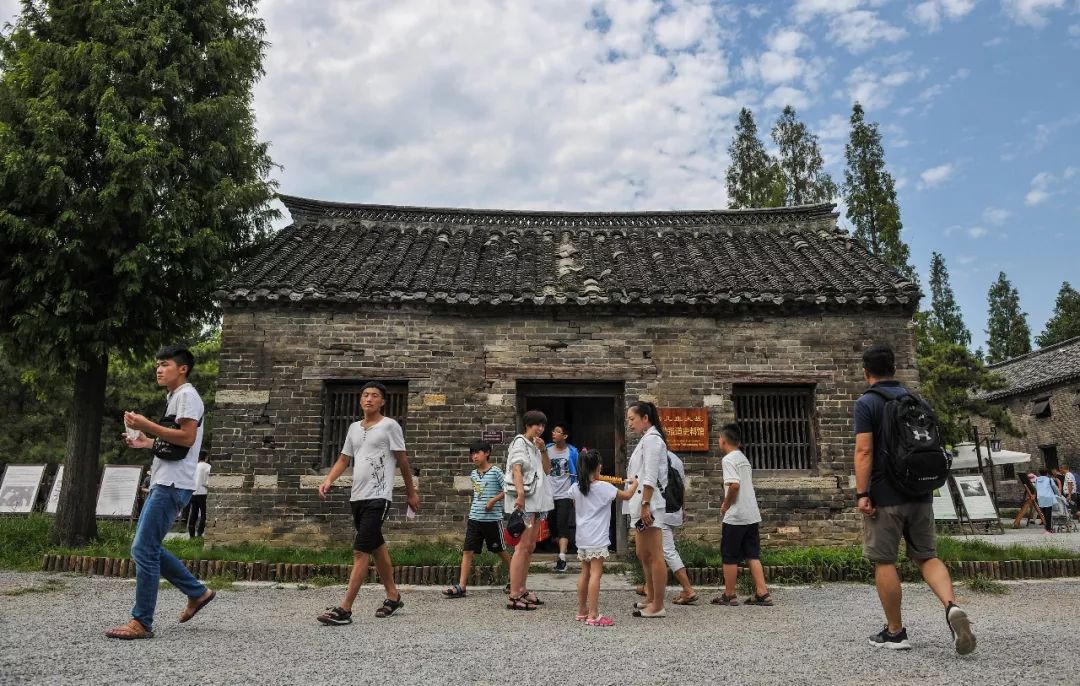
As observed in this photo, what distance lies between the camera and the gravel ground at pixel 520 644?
373cm

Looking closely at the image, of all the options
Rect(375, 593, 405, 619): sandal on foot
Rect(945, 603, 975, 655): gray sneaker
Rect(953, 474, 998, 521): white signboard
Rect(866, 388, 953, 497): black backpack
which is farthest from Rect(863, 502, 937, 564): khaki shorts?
Rect(953, 474, 998, 521): white signboard

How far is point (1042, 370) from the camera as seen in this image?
26828 mm

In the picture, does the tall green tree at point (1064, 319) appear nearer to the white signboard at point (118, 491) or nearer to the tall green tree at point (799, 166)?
the tall green tree at point (799, 166)

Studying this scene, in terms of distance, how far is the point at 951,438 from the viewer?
1820 centimetres

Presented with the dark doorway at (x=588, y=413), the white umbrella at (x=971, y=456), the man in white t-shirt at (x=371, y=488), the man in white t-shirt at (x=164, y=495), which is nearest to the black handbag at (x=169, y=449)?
the man in white t-shirt at (x=164, y=495)

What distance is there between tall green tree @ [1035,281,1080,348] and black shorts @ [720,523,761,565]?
39602 mm

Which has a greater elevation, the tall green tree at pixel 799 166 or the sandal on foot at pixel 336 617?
the tall green tree at pixel 799 166

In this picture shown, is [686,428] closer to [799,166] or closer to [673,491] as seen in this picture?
[673,491]

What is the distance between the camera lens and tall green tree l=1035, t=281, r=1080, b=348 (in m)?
37.7

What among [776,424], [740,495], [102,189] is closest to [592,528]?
[740,495]

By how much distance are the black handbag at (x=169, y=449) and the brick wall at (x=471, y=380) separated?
15.4 feet

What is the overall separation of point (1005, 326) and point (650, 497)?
4756cm

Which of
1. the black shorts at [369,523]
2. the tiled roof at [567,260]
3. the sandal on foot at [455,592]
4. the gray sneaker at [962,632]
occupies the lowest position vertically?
the sandal on foot at [455,592]

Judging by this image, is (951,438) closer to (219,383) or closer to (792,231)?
(792,231)
